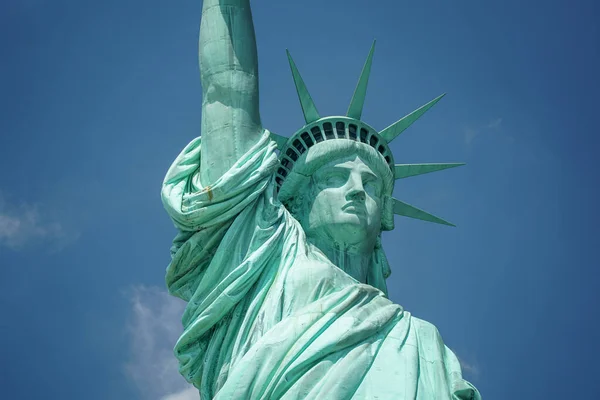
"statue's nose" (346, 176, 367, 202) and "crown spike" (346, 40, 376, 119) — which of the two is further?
"crown spike" (346, 40, 376, 119)

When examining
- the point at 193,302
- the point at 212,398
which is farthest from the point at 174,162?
the point at 212,398

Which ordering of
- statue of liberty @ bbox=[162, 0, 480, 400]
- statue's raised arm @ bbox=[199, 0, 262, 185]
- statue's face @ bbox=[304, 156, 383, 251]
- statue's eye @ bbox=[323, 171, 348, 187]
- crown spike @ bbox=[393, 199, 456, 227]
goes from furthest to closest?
crown spike @ bbox=[393, 199, 456, 227] < statue's eye @ bbox=[323, 171, 348, 187] < statue's face @ bbox=[304, 156, 383, 251] < statue's raised arm @ bbox=[199, 0, 262, 185] < statue of liberty @ bbox=[162, 0, 480, 400]

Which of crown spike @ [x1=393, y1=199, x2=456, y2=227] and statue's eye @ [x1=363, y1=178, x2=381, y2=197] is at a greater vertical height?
crown spike @ [x1=393, y1=199, x2=456, y2=227]

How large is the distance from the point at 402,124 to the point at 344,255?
262 cm

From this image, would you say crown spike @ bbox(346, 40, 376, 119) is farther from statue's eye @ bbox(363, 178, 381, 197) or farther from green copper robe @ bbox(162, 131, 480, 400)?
green copper robe @ bbox(162, 131, 480, 400)

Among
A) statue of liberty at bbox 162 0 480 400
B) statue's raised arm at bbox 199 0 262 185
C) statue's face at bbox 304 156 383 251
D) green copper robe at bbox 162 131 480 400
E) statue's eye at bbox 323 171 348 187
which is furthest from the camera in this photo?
statue's eye at bbox 323 171 348 187

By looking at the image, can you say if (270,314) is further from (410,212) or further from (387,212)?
(410,212)

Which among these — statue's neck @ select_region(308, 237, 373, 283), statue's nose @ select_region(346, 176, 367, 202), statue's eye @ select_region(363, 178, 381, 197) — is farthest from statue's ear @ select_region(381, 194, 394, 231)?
statue's neck @ select_region(308, 237, 373, 283)

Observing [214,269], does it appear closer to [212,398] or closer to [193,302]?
[193,302]

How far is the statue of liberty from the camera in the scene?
42.2ft

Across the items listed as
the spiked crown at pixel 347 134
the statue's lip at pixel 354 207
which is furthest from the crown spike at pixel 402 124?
the statue's lip at pixel 354 207

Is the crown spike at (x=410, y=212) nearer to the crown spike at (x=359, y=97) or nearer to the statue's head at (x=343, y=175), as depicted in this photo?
the statue's head at (x=343, y=175)

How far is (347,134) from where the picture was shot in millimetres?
16016

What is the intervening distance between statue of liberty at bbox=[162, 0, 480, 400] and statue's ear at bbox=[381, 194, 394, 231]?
2 centimetres
